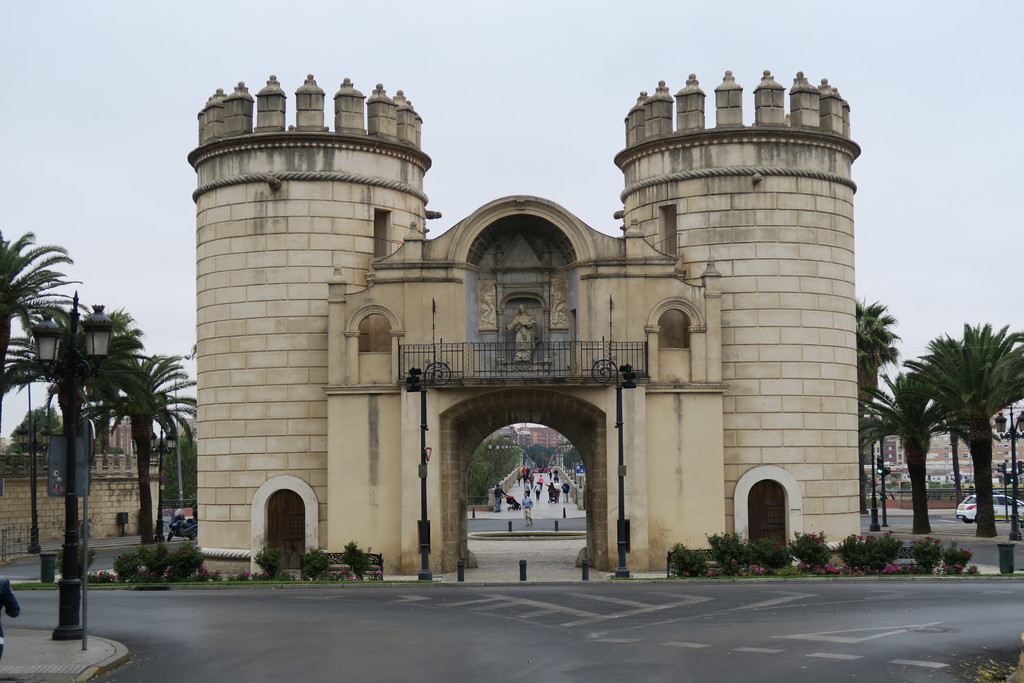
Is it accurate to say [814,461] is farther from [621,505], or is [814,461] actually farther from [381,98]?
[381,98]

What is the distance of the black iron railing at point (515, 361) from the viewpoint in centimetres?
3017

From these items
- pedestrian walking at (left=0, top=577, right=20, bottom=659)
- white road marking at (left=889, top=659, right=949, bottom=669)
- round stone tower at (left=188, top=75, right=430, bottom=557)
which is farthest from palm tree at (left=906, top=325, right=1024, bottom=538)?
pedestrian walking at (left=0, top=577, right=20, bottom=659)

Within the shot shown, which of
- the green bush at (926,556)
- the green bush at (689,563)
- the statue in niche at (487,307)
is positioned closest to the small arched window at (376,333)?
the statue in niche at (487,307)

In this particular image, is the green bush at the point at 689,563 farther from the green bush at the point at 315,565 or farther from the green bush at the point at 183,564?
the green bush at the point at 183,564

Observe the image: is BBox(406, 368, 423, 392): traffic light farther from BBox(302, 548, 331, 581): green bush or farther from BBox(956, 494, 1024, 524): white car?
BBox(956, 494, 1024, 524): white car

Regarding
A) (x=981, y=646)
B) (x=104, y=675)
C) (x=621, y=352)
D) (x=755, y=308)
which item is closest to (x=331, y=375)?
(x=621, y=352)

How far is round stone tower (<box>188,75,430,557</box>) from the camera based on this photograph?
31.5m

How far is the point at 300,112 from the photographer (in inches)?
1278

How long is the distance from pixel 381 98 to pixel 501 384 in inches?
370

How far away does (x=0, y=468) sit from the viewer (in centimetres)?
4975

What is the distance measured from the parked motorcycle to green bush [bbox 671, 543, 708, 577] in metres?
30.0

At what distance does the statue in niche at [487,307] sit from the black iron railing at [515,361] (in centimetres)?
74

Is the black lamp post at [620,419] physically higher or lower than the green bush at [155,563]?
higher

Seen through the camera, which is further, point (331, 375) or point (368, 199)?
point (368, 199)
